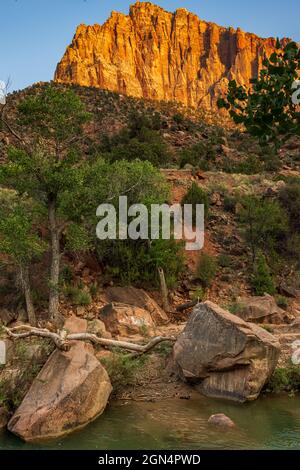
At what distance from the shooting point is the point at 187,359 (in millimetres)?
11656

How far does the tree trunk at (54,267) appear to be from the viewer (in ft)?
53.8

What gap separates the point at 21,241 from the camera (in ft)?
52.1

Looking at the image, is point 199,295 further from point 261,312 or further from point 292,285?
point 292,285

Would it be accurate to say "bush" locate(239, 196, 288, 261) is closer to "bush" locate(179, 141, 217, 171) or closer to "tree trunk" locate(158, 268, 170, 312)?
"tree trunk" locate(158, 268, 170, 312)

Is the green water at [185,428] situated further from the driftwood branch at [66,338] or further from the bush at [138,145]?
the bush at [138,145]

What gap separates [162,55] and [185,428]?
110 meters

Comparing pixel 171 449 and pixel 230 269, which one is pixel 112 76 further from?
pixel 171 449

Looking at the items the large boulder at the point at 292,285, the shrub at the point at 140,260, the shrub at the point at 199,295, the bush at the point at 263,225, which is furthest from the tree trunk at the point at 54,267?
the large boulder at the point at 292,285

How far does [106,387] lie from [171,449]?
228 cm

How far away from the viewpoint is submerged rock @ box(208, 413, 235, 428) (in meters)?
9.31

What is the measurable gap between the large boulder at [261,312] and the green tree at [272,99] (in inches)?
514

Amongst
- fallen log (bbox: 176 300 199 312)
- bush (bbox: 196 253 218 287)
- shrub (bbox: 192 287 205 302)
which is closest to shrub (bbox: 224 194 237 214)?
bush (bbox: 196 253 218 287)

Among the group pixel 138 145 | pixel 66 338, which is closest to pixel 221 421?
pixel 66 338
